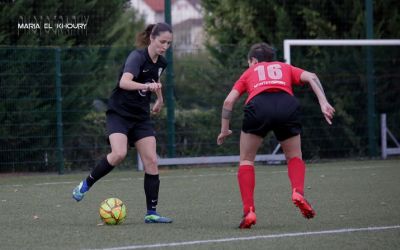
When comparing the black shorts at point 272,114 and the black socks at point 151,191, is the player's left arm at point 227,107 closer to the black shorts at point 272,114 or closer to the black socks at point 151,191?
the black shorts at point 272,114

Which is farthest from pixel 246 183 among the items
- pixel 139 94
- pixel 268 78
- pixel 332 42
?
pixel 332 42

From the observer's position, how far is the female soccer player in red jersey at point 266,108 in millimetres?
7969

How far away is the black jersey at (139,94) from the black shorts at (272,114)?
1.10 meters

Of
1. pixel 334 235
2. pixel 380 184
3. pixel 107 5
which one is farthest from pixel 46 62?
pixel 334 235

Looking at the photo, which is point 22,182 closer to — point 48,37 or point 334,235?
point 48,37

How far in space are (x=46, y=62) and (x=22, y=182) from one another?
2.51m

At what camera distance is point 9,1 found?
15.7 metres

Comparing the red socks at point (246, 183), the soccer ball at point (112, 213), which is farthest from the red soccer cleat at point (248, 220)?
the soccer ball at point (112, 213)

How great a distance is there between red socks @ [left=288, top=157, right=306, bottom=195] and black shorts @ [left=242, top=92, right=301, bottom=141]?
25cm

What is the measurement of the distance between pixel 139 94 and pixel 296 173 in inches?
68.0

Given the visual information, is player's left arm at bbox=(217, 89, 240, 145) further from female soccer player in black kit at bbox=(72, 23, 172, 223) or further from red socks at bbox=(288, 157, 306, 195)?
female soccer player in black kit at bbox=(72, 23, 172, 223)

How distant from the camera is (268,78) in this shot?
26.2ft

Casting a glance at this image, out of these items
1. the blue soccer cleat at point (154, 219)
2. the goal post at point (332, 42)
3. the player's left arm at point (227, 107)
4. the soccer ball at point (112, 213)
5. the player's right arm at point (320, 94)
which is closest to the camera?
the player's right arm at point (320, 94)

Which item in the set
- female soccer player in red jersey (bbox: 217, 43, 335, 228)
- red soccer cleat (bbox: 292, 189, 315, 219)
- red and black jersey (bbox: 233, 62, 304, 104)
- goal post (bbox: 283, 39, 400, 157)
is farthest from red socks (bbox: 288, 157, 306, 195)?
goal post (bbox: 283, 39, 400, 157)
